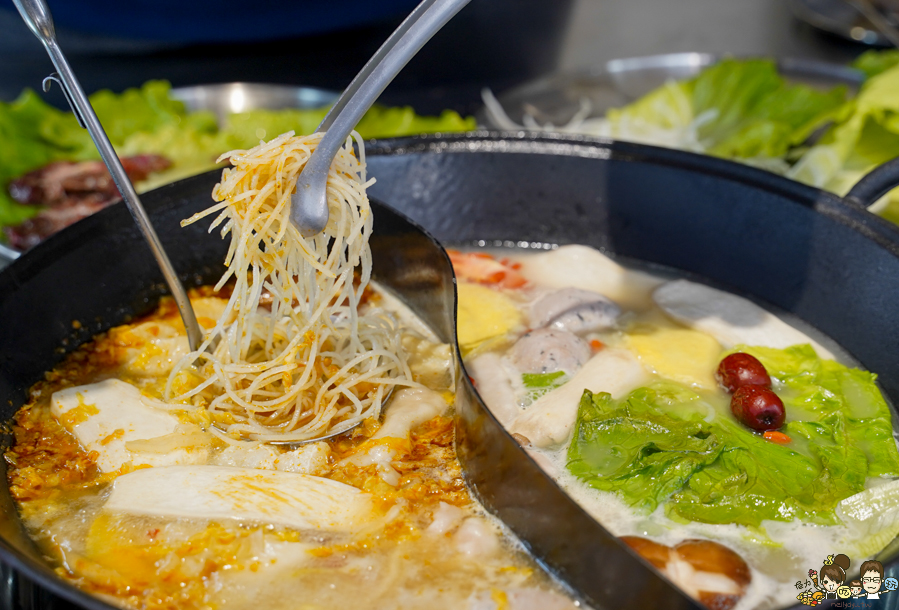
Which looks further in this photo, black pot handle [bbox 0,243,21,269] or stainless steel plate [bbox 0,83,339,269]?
stainless steel plate [bbox 0,83,339,269]

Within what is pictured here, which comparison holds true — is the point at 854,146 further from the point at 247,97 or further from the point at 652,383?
the point at 247,97

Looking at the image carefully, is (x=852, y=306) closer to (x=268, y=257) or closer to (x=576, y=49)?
(x=268, y=257)

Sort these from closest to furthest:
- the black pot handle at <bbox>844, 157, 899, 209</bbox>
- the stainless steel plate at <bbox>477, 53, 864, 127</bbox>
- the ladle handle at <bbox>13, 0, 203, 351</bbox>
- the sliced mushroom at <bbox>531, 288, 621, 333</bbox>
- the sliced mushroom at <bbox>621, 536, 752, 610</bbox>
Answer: the sliced mushroom at <bbox>621, 536, 752, 610</bbox>
the ladle handle at <bbox>13, 0, 203, 351</bbox>
the black pot handle at <bbox>844, 157, 899, 209</bbox>
the sliced mushroom at <bbox>531, 288, 621, 333</bbox>
the stainless steel plate at <bbox>477, 53, 864, 127</bbox>

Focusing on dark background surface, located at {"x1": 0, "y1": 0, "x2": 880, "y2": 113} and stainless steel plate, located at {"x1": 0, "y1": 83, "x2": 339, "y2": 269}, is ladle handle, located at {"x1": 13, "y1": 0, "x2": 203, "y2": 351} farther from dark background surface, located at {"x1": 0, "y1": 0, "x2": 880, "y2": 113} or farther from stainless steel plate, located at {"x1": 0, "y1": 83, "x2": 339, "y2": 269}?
dark background surface, located at {"x1": 0, "y1": 0, "x2": 880, "y2": 113}

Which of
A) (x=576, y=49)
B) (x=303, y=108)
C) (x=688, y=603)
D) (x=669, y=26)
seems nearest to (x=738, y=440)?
(x=688, y=603)

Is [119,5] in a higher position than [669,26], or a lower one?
higher

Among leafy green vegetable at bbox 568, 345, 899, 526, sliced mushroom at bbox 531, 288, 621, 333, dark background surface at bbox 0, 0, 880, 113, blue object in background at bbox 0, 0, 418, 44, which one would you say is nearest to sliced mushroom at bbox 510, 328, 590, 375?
sliced mushroom at bbox 531, 288, 621, 333
